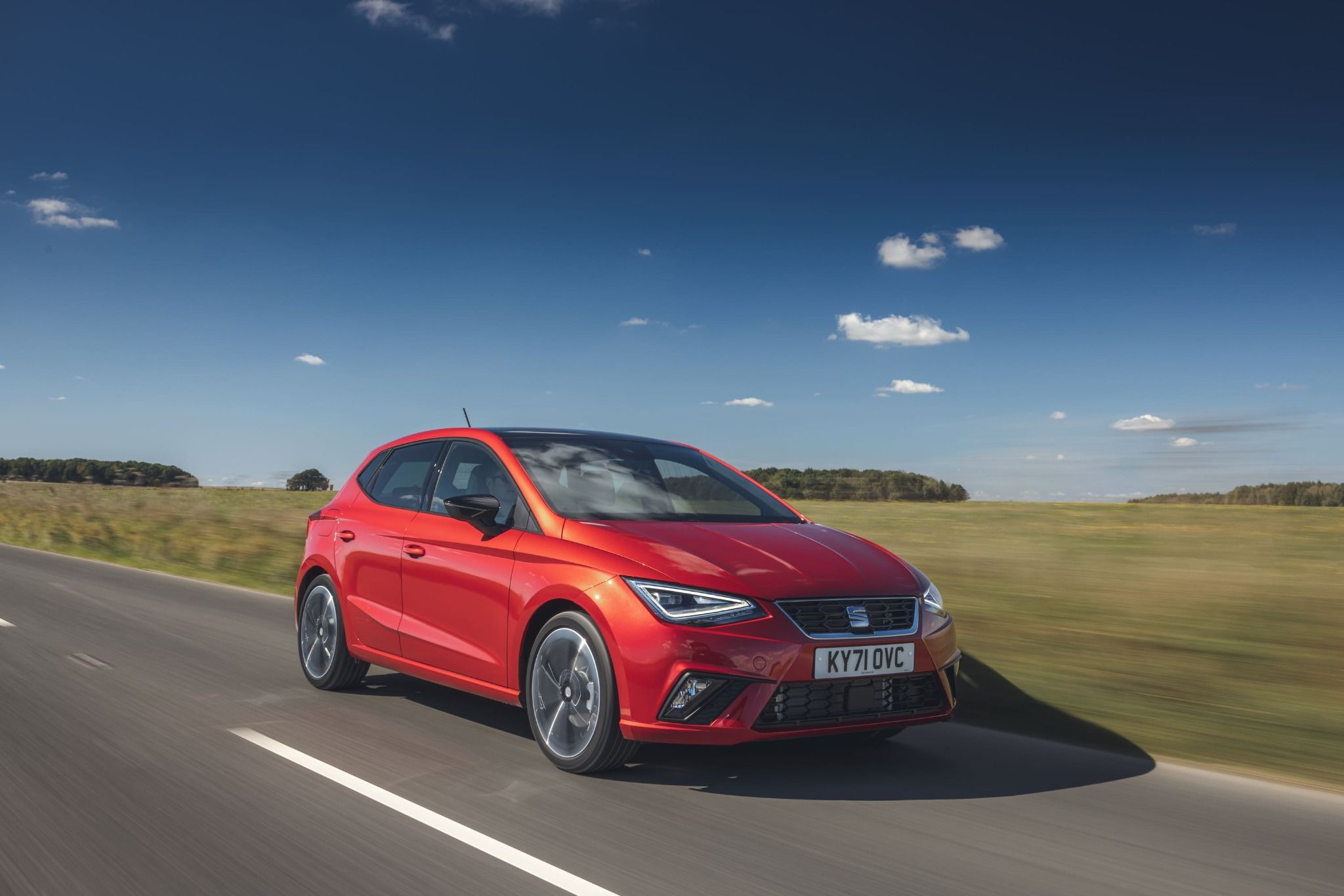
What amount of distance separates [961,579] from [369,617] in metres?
4.24

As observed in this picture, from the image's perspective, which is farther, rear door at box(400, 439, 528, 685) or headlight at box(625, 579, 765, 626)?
rear door at box(400, 439, 528, 685)

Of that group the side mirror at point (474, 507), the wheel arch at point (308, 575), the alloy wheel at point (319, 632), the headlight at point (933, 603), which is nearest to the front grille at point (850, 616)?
the headlight at point (933, 603)

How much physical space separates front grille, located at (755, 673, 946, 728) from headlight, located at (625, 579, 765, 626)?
0.34 meters

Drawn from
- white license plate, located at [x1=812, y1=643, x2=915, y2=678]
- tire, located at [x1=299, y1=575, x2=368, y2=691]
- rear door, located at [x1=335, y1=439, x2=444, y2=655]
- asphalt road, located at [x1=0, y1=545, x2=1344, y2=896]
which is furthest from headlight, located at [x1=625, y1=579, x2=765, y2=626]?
tire, located at [x1=299, y1=575, x2=368, y2=691]

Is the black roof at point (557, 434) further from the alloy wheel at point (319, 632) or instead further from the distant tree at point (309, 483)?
the distant tree at point (309, 483)

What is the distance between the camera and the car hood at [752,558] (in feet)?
15.7

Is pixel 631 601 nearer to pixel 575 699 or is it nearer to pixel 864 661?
pixel 575 699

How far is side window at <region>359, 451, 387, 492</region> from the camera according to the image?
726 centimetres

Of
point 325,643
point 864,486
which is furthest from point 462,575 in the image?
point 864,486

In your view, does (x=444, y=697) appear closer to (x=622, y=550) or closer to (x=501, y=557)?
(x=501, y=557)

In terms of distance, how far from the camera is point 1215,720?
5.82m

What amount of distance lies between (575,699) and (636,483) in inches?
53.8

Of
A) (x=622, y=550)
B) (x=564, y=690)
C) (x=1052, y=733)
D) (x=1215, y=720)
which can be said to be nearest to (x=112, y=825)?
(x=564, y=690)

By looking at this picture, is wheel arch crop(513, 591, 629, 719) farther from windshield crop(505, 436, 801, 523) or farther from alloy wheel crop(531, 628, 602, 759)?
windshield crop(505, 436, 801, 523)
